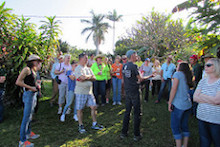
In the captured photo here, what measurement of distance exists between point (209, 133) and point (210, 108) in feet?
1.34

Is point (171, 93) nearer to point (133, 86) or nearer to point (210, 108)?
point (210, 108)

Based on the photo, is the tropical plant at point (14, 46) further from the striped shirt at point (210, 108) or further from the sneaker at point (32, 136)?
the striped shirt at point (210, 108)

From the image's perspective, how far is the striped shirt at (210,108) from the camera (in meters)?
2.12

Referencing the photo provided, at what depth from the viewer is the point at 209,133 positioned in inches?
88.7

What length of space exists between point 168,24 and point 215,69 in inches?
419

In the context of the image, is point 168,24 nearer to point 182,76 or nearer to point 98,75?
point 98,75

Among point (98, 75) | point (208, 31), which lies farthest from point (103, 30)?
point (208, 31)

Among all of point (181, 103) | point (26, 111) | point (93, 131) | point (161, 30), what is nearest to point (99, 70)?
point (93, 131)

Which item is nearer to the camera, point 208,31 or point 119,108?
point 208,31

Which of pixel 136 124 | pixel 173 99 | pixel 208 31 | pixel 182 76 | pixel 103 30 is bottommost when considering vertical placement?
pixel 136 124

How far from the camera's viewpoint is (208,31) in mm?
3158

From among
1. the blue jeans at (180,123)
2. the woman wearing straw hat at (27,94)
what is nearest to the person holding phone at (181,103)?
the blue jeans at (180,123)

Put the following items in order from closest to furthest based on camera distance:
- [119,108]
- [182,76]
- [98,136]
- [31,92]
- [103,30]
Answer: [182,76] < [31,92] < [98,136] < [119,108] < [103,30]

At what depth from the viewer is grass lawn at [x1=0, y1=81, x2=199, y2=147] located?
3309 mm
